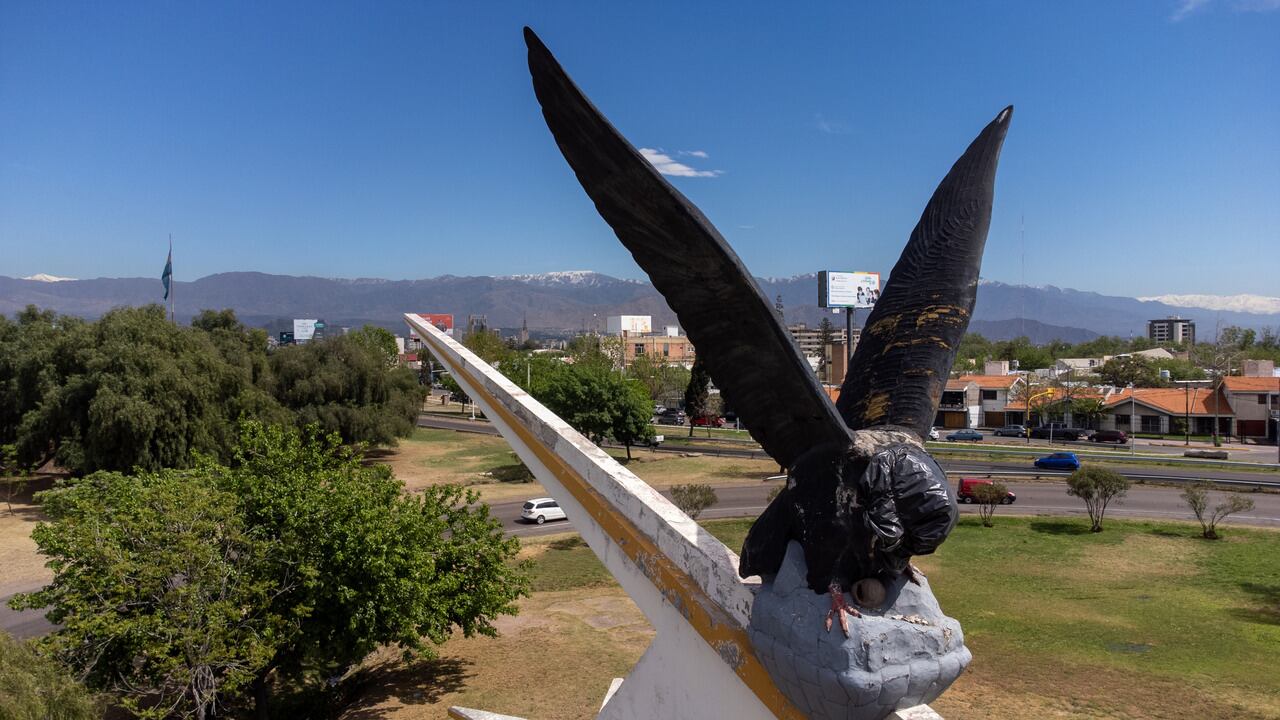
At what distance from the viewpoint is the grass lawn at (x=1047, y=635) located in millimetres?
10352

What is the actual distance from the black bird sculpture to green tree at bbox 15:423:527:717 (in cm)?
766

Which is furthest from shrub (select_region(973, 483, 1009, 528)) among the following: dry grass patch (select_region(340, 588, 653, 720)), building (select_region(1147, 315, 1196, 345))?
building (select_region(1147, 315, 1196, 345))

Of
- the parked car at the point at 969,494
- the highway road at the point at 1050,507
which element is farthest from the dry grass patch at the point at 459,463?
the parked car at the point at 969,494

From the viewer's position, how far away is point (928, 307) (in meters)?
3.99

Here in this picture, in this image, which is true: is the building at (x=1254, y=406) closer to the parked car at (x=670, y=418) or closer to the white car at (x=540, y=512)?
the parked car at (x=670, y=418)

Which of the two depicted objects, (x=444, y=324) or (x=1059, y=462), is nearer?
(x=1059, y=462)

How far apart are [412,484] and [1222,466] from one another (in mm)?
33262

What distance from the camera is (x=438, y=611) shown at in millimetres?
10469

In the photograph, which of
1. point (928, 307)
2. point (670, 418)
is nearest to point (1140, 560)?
point (928, 307)

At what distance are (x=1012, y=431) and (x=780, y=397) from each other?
172 ft

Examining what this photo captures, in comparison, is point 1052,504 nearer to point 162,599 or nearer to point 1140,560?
point 1140,560

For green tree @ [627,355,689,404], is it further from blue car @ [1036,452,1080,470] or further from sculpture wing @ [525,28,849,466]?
sculpture wing @ [525,28,849,466]

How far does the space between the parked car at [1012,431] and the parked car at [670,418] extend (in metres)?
22.2

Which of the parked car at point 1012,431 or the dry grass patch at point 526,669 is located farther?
the parked car at point 1012,431
